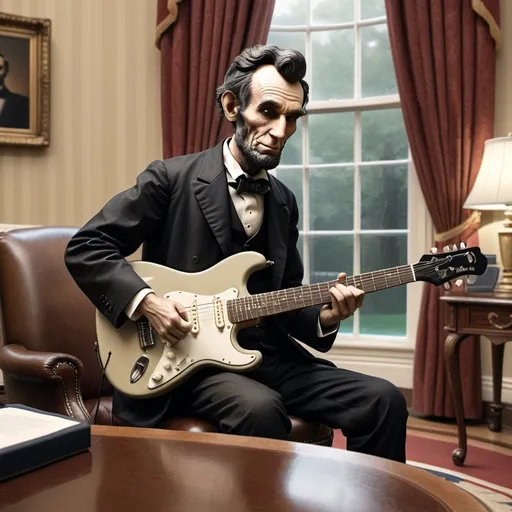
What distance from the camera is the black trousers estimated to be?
1731 millimetres

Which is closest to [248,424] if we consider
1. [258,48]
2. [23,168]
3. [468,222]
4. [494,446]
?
[258,48]

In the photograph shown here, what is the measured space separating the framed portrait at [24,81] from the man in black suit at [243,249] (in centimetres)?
230

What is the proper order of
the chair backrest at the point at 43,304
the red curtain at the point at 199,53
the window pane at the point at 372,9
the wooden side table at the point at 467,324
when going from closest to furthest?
the chair backrest at the point at 43,304, the wooden side table at the point at 467,324, the red curtain at the point at 199,53, the window pane at the point at 372,9

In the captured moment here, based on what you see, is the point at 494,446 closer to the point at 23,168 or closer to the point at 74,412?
the point at 74,412

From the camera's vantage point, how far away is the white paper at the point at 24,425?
1.13 m

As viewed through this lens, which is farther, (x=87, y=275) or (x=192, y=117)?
(x=192, y=117)

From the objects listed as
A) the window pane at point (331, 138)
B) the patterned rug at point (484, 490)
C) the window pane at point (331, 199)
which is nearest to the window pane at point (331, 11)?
the window pane at point (331, 138)

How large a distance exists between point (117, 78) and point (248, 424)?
3.10m

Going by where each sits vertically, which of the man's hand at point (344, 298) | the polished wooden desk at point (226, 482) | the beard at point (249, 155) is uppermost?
the beard at point (249, 155)

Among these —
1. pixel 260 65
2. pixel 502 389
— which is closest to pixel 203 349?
pixel 260 65

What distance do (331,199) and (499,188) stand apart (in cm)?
128

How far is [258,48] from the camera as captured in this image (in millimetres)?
2102

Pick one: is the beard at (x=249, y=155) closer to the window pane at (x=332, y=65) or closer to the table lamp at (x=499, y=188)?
the table lamp at (x=499, y=188)

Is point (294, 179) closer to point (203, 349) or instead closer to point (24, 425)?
point (203, 349)
